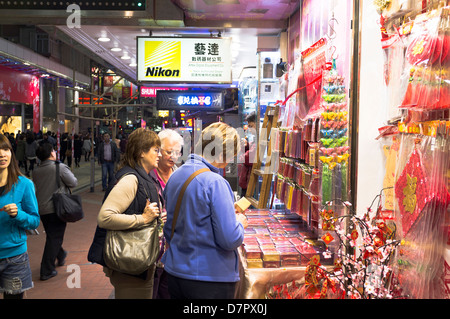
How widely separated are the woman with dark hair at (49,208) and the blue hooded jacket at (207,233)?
3.74 metres

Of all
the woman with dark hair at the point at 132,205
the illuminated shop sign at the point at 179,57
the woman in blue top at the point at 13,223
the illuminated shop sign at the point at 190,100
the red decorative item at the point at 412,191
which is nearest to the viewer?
the red decorative item at the point at 412,191

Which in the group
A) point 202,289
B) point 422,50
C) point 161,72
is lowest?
point 202,289

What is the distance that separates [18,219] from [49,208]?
7.66ft

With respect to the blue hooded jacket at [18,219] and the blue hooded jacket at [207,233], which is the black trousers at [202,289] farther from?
the blue hooded jacket at [18,219]

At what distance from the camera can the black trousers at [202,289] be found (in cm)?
243

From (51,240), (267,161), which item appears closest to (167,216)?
(267,161)

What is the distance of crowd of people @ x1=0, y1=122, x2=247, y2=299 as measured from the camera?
8.01ft

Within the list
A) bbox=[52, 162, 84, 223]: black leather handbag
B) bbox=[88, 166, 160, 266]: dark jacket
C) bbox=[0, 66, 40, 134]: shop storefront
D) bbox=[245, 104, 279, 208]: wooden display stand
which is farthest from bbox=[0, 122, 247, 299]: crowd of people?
bbox=[0, 66, 40, 134]: shop storefront

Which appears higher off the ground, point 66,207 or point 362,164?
point 362,164

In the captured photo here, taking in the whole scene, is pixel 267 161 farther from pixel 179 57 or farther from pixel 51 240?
pixel 51 240

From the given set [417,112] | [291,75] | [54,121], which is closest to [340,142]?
[417,112]

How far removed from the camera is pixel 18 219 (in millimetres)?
3422

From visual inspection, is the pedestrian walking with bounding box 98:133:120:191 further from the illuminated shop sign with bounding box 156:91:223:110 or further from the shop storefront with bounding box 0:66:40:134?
the shop storefront with bounding box 0:66:40:134

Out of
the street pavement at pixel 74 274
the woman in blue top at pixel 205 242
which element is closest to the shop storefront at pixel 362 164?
the woman in blue top at pixel 205 242
